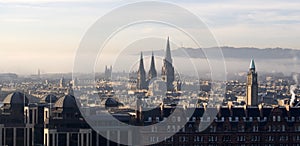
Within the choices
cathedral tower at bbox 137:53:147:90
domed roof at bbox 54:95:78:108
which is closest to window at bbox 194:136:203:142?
domed roof at bbox 54:95:78:108

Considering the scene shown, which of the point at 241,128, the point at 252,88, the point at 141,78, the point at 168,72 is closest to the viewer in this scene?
the point at 241,128

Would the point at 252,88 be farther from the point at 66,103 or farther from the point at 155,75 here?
the point at 66,103

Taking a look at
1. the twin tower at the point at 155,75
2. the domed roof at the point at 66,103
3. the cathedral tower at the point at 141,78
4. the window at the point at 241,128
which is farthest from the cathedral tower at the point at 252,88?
the domed roof at the point at 66,103

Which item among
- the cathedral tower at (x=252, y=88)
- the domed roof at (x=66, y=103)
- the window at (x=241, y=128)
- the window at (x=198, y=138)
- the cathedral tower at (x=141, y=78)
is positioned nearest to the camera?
the domed roof at (x=66, y=103)

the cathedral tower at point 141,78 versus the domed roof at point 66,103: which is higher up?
the cathedral tower at point 141,78

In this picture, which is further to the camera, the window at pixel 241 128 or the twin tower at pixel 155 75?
A: the twin tower at pixel 155 75

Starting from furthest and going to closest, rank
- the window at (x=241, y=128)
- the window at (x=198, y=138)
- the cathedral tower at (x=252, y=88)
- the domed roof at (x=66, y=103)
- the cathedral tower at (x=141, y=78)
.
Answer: the cathedral tower at (x=141, y=78) < the cathedral tower at (x=252, y=88) < the window at (x=241, y=128) < the window at (x=198, y=138) < the domed roof at (x=66, y=103)

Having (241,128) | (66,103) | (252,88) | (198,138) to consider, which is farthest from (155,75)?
(66,103)

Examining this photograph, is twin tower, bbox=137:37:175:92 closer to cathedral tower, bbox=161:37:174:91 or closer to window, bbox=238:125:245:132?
cathedral tower, bbox=161:37:174:91

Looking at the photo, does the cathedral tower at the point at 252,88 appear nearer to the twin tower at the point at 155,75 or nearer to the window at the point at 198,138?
the twin tower at the point at 155,75

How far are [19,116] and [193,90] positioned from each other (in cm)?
3694

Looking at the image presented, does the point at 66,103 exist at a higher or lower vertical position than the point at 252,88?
lower

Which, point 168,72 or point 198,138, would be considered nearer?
point 198,138

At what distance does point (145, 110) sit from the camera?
44219 millimetres
